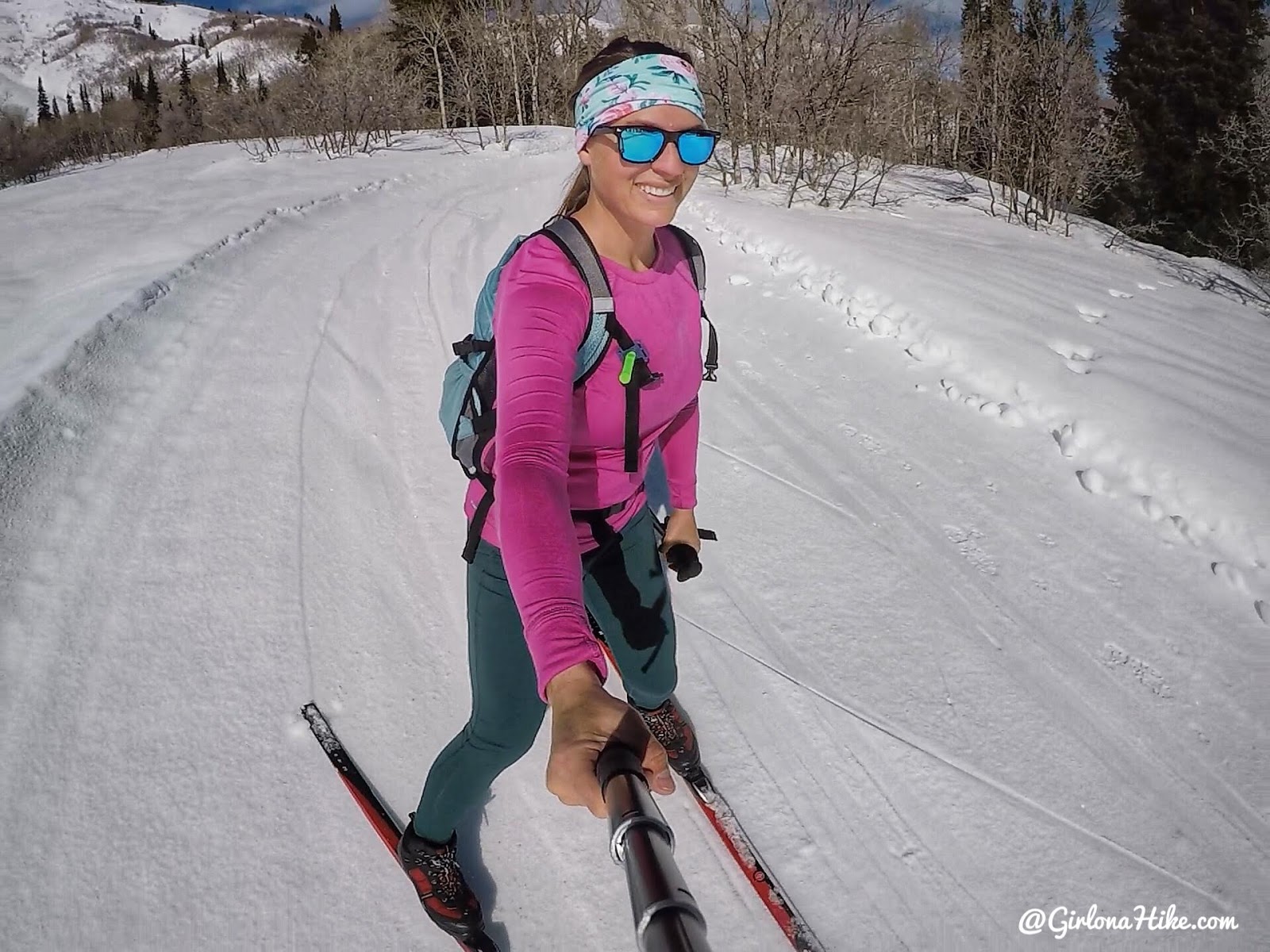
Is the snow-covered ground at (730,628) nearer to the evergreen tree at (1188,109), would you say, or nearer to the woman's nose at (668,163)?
the woman's nose at (668,163)

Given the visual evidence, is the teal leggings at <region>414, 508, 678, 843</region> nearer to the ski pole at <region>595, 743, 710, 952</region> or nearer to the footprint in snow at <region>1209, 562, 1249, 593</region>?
the ski pole at <region>595, 743, 710, 952</region>

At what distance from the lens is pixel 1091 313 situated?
614 cm

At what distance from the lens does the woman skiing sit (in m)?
1.27

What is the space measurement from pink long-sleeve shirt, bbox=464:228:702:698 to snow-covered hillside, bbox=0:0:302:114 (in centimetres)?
17529

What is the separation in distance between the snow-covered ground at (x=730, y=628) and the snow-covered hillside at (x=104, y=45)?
173 meters

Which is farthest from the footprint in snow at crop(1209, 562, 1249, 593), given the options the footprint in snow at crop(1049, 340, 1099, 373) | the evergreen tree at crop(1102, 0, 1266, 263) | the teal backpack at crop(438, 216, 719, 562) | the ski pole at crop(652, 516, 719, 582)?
the evergreen tree at crop(1102, 0, 1266, 263)

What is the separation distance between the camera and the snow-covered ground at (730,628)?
1988 mm

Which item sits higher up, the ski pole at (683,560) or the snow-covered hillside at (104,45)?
the snow-covered hillside at (104,45)

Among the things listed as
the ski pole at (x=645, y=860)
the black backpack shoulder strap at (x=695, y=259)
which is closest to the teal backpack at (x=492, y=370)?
the black backpack shoulder strap at (x=695, y=259)

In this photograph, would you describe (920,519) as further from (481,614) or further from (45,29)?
(45,29)

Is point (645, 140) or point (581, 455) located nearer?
point (645, 140)

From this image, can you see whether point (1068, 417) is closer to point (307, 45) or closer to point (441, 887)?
point (441, 887)

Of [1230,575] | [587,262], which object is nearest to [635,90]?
[587,262]

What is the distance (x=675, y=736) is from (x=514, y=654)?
2.58 feet
